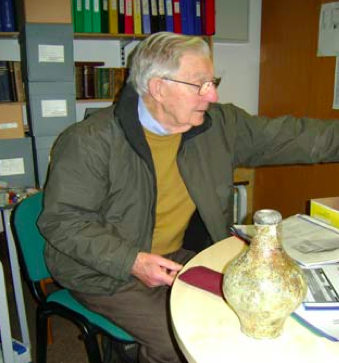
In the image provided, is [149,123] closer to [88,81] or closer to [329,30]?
[88,81]

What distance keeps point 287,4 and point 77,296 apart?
251 cm

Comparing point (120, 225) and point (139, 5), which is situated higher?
point (139, 5)

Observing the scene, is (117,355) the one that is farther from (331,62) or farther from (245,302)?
(331,62)

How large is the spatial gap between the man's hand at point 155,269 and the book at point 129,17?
194cm

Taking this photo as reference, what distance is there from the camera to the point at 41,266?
53.9 inches

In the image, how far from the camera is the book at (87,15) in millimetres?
2490

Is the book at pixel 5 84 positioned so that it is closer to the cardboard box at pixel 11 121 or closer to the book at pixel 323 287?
the cardboard box at pixel 11 121

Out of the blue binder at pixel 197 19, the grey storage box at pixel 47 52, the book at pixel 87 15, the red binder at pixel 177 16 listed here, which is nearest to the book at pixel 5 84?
the grey storage box at pixel 47 52

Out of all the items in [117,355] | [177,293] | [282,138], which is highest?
[282,138]

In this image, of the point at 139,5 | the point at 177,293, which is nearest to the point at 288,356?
the point at 177,293

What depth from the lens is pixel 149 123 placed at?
1.36 m

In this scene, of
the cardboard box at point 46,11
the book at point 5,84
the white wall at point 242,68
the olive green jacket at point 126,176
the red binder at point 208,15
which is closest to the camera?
the olive green jacket at point 126,176

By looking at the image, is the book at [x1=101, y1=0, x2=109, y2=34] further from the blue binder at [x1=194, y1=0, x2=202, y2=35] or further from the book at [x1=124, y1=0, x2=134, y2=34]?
the blue binder at [x1=194, y1=0, x2=202, y2=35]

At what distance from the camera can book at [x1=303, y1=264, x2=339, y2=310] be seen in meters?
0.77
